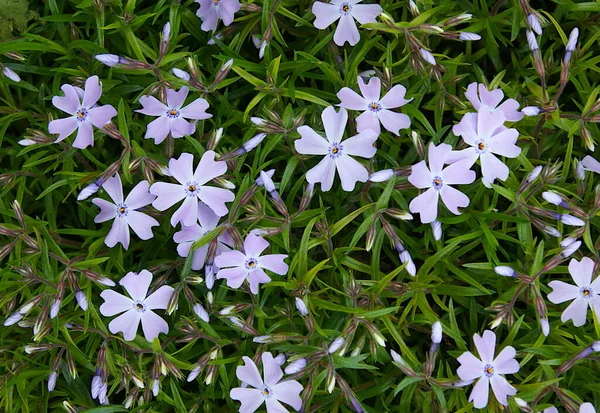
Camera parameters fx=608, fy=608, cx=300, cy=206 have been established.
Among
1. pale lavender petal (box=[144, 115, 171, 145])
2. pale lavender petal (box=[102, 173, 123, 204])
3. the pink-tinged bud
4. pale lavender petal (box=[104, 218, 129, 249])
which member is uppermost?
the pink-tinged bud

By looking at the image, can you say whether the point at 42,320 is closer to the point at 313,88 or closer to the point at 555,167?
the point at 313,88

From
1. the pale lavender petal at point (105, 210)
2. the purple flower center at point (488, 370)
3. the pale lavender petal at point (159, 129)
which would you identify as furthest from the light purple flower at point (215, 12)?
the purple flower center at point (488, 370)

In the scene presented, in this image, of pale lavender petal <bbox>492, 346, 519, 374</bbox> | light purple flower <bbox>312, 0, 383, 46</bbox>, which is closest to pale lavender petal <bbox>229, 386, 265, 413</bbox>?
pale lavender petal <bbox>492, 346, 519, 374</bbox>

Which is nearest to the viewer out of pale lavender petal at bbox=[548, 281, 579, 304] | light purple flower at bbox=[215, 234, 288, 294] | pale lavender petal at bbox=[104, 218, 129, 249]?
light purple flower at bbox=[215, 234, 288, 294]

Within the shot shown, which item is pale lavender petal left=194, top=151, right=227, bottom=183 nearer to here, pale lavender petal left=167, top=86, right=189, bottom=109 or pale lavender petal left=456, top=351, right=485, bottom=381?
pale lavender petal left=167, top=86, right=189, bottom=109

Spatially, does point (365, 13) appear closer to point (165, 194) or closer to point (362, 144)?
point (362, 144)

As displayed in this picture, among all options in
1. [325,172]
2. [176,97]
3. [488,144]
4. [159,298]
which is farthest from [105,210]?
[488,144]

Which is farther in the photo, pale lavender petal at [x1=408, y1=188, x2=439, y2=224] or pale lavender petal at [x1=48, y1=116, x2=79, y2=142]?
pale lavender petal at [x1=48, y1=116, x2=79, y2=142]
